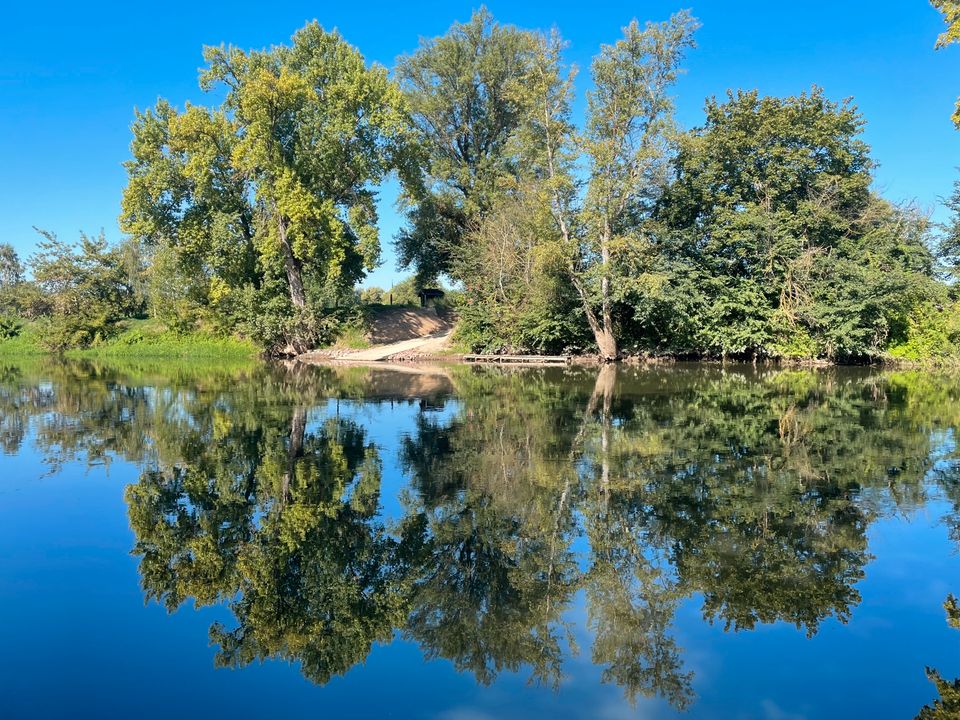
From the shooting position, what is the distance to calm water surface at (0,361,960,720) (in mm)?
5105

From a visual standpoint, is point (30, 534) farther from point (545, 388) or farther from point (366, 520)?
point (545, 388)

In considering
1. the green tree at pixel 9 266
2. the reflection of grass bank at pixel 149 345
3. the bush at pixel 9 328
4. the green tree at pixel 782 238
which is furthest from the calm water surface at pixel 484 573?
the green tree at pixel 9 266

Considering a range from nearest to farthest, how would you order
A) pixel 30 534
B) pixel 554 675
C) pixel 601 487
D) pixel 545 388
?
pixel 554 675, pixel 30 534, pixel 601 487, pixel 545 388

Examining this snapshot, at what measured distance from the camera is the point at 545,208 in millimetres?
31938

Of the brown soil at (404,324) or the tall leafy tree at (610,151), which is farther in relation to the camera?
the brown soil at (404,324)

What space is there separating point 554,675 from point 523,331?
98.1ft

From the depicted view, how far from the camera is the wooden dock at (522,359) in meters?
33.3

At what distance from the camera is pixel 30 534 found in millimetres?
8453

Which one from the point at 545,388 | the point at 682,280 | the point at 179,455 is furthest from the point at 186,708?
the point at 682,280

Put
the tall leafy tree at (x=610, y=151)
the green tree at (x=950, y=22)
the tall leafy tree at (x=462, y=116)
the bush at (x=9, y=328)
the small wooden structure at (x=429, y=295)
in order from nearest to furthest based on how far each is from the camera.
→ the green tree at (x=950, y=22) → the tall leafy tree at (x=610, y=151) → the tall leafy tree at (x=462, y=116) → the bush at (x=9, y=328) → the small wooden structure at (x=429, y=295)

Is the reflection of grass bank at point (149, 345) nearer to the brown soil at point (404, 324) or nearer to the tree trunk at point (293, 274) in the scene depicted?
the tree trunk at point (293, 274)

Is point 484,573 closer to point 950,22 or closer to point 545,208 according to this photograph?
point 950,22

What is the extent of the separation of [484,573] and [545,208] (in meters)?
26.7

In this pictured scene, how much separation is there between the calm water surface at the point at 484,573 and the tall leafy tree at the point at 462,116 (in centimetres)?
3150
